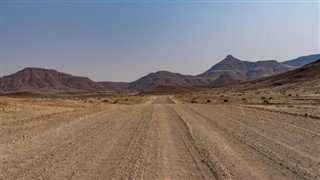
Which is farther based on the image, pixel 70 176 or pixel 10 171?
pixel 10 171

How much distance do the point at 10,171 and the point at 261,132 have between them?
10.2 m

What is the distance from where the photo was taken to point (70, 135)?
1719 centimetres

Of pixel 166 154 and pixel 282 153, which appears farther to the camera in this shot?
pixel 166 154

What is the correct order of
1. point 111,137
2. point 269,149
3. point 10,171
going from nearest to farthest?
point 10,171 → point 269,149 → point 111,137

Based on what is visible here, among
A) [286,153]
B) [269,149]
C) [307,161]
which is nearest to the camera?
[307,161]

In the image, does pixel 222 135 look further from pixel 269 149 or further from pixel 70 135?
pixel 70 135

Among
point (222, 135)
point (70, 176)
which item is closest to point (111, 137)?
point (222, 135)

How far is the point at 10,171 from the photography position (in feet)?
32.0

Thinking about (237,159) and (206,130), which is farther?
(206,130)

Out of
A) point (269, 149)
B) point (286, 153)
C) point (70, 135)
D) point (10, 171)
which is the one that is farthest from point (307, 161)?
point (70, 135)

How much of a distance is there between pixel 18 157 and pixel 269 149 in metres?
7.13

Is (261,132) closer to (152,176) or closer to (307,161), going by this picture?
(307,161)

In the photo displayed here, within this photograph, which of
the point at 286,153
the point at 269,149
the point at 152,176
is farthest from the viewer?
the point at 269,149

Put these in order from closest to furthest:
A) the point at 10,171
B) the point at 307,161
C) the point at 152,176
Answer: the point at 152,176 → the point at 10,171 → the point at 307,161
